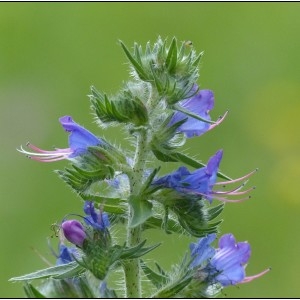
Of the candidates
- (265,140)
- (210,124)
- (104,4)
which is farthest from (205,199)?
(104,4)

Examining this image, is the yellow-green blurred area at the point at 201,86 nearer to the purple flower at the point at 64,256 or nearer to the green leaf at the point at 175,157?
the purple flower at the point at 64,256

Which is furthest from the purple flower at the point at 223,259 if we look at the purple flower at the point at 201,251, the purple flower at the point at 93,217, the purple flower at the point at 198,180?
the purple flower at the point at 93,217

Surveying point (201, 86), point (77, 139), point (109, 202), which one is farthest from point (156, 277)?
point (201, 86)

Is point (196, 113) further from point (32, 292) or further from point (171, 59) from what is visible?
point (32, 292)

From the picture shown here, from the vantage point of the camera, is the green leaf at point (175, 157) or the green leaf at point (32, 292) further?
the green leaf at point (175, 157)

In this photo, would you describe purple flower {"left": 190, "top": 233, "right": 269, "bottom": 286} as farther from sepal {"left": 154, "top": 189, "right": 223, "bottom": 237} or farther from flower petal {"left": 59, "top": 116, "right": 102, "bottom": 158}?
flower petal {"left": 59, "top": 116, "right": 102, "bottom": 158}

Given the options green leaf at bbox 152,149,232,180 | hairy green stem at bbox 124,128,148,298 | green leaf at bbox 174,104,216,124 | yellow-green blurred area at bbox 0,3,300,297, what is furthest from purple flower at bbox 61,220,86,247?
yellow-green blurred area at bbox 0,3,300,297

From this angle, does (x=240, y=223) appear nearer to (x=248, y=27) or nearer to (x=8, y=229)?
(x=8, y=229)
